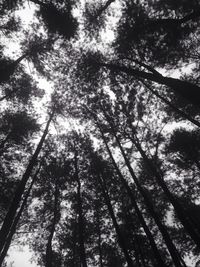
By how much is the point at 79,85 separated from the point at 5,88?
247 inches

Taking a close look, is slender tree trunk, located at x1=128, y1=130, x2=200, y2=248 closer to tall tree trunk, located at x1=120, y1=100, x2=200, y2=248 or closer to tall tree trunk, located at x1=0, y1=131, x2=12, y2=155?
tall tree trunk, located at x1=120, y1=100, x2=200, y2=248

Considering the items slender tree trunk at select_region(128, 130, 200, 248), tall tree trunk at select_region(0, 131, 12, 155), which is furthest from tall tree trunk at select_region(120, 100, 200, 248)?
tall tree trunk at select_region(0, 131, 12, 155)

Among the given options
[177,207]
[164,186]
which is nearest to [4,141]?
[164,186]

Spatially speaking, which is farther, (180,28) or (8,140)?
(8,140)

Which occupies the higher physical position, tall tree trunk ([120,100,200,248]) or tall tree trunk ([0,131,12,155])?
tall tree trunk ([0,131,12,155])

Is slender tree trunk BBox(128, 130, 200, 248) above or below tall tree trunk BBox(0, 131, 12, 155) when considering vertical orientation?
below

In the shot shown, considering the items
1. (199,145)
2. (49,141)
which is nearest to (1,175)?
(49,141)

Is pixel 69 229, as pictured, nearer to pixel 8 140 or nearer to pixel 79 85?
pixel 8 140

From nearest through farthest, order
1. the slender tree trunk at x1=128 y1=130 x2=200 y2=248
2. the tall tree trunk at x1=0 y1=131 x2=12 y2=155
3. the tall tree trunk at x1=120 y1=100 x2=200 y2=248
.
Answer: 1. the slender tree trunk at x1=128 y1=130 x2=200 y2=248
2. the tall tree trunk at x1=120 y1=100 x2=200 y2=248
3. the tall tree trunk at x1=0 y1=131 x2=12 y2=155

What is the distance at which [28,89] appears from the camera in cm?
1848

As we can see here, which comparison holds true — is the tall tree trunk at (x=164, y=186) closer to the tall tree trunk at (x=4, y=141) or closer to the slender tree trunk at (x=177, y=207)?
the slender tree trunk at (x=177, y=207)

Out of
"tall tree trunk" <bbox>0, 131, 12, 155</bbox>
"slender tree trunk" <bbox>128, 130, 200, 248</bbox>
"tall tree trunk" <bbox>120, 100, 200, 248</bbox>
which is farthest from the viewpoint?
"tall tree trunk" <bbox>0, 131, 12, 155</bbox>

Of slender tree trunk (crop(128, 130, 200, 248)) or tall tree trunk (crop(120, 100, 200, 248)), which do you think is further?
tall tree trunk (crop(120, 100, 200, 248))

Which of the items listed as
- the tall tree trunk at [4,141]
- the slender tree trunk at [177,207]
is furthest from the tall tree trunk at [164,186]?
the tall tree trunk at [4,141]
